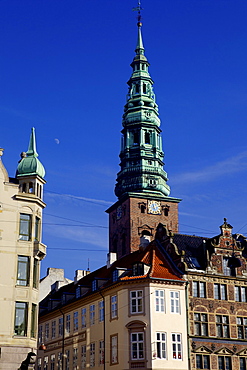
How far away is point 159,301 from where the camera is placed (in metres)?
51.9

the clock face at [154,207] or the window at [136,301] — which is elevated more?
the clock face at [154,207]

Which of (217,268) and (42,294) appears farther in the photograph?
(42,294)

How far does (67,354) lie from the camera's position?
199 ft

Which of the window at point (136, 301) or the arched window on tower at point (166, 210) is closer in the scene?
the window at point (136, 301)

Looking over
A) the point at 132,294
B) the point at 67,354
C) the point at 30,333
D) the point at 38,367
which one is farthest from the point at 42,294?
the point at 30,333

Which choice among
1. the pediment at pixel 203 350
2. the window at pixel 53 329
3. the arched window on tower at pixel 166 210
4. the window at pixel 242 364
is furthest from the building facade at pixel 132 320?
the arched window on tower at pixel 166 210

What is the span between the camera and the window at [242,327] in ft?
183

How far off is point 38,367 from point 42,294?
1139 centimetres

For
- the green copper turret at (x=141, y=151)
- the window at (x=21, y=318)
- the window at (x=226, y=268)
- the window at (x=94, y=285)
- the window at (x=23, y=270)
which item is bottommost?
the window at (x=21, y=318)

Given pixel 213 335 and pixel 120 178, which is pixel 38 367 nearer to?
pixel 213 335

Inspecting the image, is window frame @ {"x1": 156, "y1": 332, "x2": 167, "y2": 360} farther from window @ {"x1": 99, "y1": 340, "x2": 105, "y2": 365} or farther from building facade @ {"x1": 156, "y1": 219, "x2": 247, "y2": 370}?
window @ {"x1": 99, "y1": 340, "x2": 105, "y2": 365}

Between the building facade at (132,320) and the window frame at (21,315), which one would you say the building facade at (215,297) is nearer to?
the building facade at (132,320)

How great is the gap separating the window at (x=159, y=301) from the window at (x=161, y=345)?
→ 2094 millimetres

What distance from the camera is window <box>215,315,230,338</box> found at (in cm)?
5475
